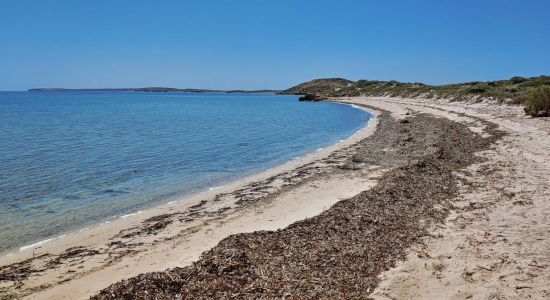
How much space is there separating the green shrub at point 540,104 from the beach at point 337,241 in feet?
54.5

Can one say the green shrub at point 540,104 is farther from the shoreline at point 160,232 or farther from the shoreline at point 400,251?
the shoreline at point 160,232

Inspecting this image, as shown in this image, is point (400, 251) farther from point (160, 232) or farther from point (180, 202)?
point (180, 202)

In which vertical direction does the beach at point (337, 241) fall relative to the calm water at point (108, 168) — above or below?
above

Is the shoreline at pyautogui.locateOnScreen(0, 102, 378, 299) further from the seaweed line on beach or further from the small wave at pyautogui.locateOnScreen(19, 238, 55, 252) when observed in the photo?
the seaweed line on beach

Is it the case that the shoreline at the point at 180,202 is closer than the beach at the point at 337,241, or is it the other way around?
the beach at the point at 337,241

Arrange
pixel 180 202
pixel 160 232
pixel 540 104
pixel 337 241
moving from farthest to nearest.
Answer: pixel 540 104, pixel 180 202, pixel 160 232, pixel 337 241

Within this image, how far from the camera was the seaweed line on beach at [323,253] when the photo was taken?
617 centimetres

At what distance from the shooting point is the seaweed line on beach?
6.17 m

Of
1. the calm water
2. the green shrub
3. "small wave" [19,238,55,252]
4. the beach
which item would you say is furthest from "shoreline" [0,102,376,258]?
the green shrub

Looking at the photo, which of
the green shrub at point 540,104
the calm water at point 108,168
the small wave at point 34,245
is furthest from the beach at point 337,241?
the green shrub at point 540,104

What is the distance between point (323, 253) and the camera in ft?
24.8

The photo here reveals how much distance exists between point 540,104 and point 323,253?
29.0 m

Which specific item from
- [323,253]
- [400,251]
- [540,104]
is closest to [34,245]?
[323,253]

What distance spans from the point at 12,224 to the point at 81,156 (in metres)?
12.5
